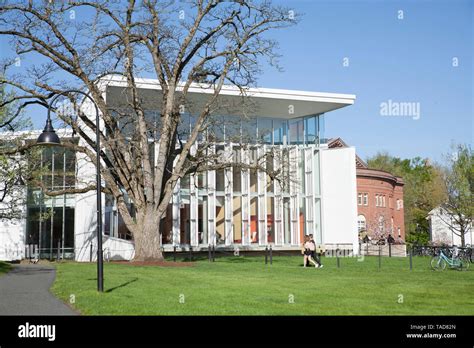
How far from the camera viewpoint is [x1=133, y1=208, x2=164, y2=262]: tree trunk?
28.4 m

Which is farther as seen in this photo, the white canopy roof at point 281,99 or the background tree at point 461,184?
the background tree at point 461,184

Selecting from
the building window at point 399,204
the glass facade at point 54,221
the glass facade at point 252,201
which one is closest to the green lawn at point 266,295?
the glass facade at point 54,221

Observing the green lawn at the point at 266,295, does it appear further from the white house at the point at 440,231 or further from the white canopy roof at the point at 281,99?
the white house at the point at 440,231

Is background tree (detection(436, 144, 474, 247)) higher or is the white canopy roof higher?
the white canopy roof

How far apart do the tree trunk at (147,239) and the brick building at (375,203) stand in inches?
1596

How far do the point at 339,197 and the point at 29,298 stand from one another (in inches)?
1457

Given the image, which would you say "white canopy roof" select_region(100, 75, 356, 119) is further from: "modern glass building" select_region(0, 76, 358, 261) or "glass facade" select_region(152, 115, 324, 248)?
"glass facade" select_region(152, 115, 324, 248)

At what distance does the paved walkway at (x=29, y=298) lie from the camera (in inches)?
492

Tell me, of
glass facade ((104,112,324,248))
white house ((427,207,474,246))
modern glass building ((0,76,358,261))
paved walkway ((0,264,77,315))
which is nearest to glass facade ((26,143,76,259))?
modern glass building ((0,76,358,261))

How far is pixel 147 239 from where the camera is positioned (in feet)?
93.8

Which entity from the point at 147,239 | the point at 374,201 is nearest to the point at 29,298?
the point at 147,239

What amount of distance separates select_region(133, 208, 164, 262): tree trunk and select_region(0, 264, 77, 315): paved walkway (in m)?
7.62

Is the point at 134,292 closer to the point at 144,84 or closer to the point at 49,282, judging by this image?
the point at 49,282
